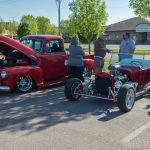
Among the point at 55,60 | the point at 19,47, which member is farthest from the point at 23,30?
the point at 19,47

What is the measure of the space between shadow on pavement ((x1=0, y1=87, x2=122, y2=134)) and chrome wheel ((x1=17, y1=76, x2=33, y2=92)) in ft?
1.03

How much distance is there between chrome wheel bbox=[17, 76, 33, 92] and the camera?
31.6 ft

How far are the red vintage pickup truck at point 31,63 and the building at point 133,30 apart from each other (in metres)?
57.2

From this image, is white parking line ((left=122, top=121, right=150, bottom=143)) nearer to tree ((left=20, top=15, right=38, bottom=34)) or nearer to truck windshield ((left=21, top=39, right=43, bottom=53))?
truck windshield ((left=21, top=39, right=43, bottom=53))

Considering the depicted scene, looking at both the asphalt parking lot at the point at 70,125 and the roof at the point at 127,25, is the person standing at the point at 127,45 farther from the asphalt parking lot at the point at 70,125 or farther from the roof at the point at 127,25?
the roof at the point at 127,25

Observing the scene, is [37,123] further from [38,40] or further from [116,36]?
[116,36]

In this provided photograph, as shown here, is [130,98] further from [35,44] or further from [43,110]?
[35,44]

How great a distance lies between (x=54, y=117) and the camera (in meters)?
6.93

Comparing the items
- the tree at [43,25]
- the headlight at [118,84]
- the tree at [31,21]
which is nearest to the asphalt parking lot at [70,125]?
the headlight at [118,84]

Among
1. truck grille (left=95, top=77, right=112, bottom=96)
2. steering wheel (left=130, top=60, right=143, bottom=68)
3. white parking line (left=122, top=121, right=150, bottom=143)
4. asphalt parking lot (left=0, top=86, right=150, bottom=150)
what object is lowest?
white parking line (left=122, top=121, right=150, bottom=143)

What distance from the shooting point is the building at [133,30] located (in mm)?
69256

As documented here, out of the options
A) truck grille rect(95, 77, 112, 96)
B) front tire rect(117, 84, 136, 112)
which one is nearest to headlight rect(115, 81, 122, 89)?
truck grille rect(95, 77, 112, 96)

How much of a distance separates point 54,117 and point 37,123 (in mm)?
564

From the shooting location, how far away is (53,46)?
36.2 feet
